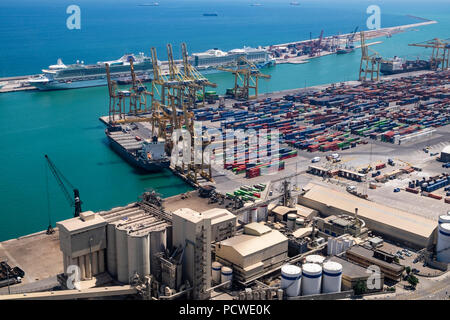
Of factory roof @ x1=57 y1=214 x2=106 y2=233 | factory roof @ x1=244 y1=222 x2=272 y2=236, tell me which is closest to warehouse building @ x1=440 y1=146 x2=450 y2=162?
factory roof @ x1=244 y1=222 x2=272 y2=236

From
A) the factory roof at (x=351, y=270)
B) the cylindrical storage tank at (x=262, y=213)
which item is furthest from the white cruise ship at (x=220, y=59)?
the factory roof at (x=351, y=270)

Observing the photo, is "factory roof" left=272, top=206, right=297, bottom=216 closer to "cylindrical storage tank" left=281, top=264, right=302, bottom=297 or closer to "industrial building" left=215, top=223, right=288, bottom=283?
"industrial building" left=215, top=223, right=288, bottom=283

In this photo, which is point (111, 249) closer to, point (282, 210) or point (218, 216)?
Answer: point (218, 216)

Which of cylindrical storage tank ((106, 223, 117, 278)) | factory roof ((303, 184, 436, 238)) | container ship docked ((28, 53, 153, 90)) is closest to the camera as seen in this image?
cylindrical storage tank ((106, 223, 117, 278))

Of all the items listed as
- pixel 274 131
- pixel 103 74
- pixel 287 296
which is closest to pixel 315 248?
pixel 287 296

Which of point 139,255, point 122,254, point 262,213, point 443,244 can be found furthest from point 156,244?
point 443,244
